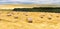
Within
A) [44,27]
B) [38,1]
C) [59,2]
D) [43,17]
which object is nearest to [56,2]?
[59,2]

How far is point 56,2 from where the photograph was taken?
3.43ft

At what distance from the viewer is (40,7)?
39.1 inches

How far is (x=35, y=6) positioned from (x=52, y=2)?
6.3 inches

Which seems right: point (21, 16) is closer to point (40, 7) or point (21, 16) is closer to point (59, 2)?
point (40, 7)

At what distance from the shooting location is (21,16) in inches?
30.1

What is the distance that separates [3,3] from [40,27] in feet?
1.77

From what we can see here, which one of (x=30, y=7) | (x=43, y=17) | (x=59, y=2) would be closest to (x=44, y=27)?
(x=43, y=17)

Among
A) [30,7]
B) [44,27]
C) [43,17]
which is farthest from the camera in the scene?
[30,7]

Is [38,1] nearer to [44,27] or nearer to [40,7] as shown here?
[40,7]

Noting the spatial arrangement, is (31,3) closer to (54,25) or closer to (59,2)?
(59,2)

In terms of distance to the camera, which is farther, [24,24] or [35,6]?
[35,6]

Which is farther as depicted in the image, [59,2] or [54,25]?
[59,2]

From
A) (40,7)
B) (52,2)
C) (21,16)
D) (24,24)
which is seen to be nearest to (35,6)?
(40,7)

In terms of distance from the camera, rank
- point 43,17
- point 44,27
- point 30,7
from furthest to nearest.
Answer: point 30,7 < point 43,17 < point 44,27
